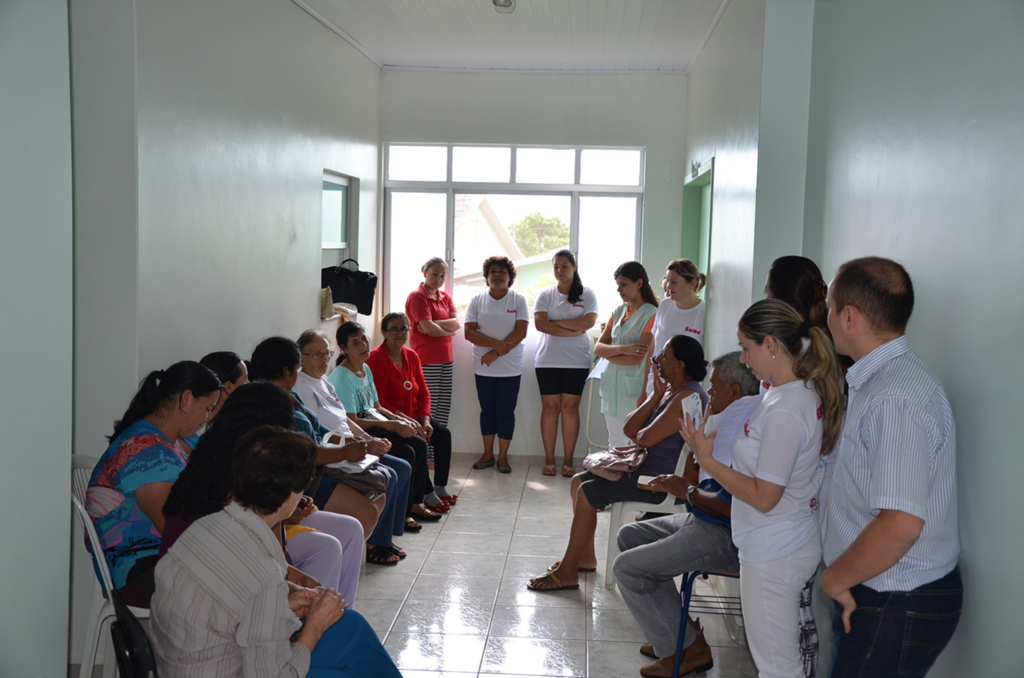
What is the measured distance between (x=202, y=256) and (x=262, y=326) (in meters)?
0.84

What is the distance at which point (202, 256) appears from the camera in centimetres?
384

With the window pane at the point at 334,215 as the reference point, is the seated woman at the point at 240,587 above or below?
below

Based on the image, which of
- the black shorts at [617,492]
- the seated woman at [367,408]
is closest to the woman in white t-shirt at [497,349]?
the seated woman at [367,408]

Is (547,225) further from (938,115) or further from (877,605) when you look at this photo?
(877,605)

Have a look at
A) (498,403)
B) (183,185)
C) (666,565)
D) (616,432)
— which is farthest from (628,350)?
(183,185)

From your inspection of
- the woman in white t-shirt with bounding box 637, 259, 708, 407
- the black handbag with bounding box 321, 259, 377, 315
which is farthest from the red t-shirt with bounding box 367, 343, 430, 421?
the woman in white t-shirt with bounding box 637, 259, 708, 407

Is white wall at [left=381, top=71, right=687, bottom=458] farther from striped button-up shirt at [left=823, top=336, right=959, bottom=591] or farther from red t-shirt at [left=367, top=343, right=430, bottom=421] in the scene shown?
striped button-up shirt at [left=823, top=336, right=959, bottom=591]

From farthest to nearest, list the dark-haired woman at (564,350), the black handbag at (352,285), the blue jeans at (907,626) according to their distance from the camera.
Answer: the dark-haired woman at (564,350) → the black handbag at (352,285) → the blue jeans at (907,626)

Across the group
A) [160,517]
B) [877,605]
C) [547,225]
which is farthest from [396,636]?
[547,225]

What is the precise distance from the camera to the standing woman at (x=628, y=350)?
5.76 m

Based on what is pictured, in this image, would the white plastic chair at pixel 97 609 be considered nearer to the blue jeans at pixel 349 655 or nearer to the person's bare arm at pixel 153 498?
the person's bare arm at pixel 153 498

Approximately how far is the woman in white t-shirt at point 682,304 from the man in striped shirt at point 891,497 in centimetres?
339

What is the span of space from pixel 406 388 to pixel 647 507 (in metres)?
2.00

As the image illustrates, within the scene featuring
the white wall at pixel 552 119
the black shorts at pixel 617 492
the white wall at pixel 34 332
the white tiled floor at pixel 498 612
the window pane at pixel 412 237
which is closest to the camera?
the white wall at pixel 34 332
